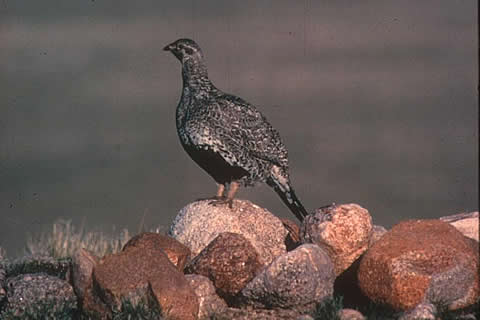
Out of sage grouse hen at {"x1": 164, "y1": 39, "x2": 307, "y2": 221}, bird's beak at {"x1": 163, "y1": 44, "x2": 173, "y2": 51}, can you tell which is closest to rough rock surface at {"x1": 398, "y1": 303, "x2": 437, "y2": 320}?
sage grouse hen at {"x1": 164, "y1": 39, "x2": 307, "y2": 221}

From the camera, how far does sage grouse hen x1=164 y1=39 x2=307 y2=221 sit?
409 inches

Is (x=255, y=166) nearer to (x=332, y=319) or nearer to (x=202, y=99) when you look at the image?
(x=202, y=99)

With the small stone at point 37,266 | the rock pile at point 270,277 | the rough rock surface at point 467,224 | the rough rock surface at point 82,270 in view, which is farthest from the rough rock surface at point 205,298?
the rough rock surface at point 467,224

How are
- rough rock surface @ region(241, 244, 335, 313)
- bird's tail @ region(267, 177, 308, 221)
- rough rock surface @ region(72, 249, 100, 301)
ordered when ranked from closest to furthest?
1. rough rock surface @ region(241, 244, 335, 313)
2. rough rock surface @ region(72, 249, 100, 301)
3. bird's tail @ region(267, 177, 308, 221)

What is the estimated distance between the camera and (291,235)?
11.0m

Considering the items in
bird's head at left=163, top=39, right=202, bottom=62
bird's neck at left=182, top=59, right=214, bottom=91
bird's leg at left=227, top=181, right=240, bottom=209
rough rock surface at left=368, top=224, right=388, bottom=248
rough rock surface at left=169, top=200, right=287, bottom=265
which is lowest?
rough rock surface at left=368, top=224, right=388, bottom=248

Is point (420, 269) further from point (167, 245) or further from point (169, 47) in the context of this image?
point (169, 47)

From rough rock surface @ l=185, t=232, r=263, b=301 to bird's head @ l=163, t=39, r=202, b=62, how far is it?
2.67 m

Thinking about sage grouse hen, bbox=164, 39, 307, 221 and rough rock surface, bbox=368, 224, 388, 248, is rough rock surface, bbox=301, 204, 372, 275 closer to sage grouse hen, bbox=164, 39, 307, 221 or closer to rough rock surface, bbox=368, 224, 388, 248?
rough rock surface, bbox=368, 224, 388, 248

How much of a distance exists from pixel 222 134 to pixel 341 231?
1.92 metres

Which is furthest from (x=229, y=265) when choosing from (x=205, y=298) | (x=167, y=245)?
(x=167, y=245)

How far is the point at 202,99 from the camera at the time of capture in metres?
10.6

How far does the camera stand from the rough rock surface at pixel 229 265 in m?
9.14

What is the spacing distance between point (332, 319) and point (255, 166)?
2.83 metres
